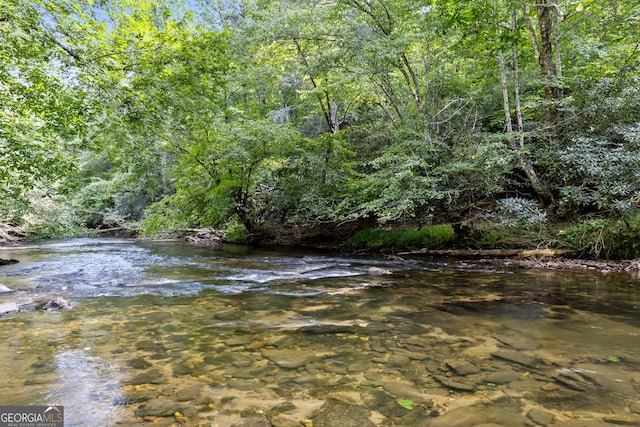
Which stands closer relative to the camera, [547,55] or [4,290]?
[4,290]

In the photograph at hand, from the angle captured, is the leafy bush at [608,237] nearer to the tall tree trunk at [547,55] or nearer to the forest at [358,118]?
the forest at [358,118]

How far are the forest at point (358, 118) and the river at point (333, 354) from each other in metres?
3.06

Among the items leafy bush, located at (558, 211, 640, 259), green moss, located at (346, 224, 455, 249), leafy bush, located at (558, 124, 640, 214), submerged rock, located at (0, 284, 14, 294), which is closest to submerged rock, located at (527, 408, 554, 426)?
leafy bush, located at (558, 124, 640, 214)

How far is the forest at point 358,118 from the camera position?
24.4 ft

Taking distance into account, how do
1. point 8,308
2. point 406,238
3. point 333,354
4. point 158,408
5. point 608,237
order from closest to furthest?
point 158,408, point 333,354, point 8,308, point 608,237, point 406,238

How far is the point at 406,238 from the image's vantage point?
12.8 meters

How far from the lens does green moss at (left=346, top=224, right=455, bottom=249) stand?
12020 millimetres

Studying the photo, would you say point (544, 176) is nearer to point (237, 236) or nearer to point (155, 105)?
point (155, 105)

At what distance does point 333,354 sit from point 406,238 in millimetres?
9630

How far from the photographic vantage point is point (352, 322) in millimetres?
4762

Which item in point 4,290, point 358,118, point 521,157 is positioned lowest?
point 4,290

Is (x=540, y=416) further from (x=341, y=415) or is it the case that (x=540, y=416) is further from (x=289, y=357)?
(x=289, y=357)

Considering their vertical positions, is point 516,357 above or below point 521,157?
below

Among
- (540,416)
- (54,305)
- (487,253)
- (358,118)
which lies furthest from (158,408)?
(358,118)
